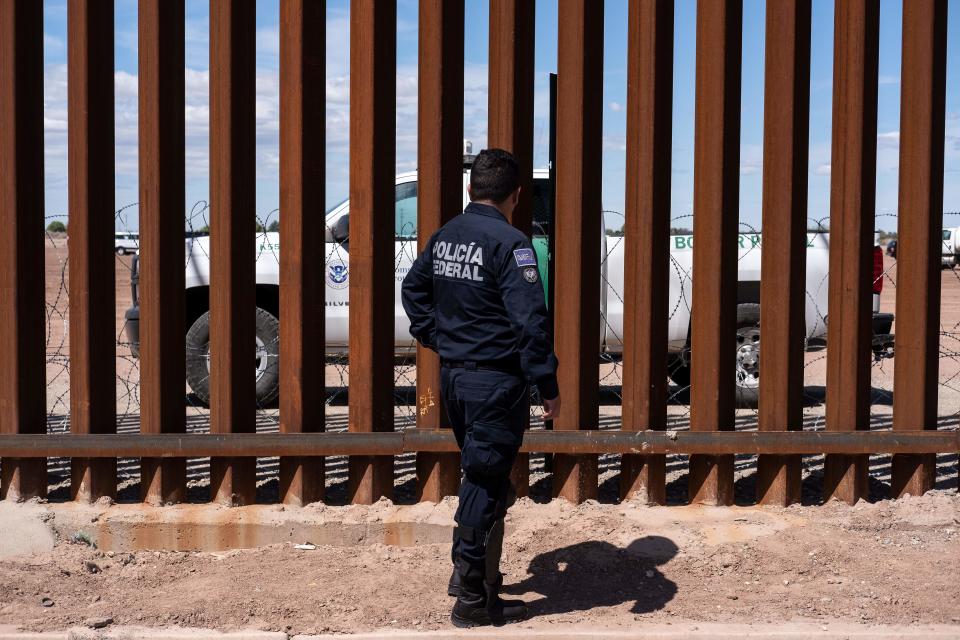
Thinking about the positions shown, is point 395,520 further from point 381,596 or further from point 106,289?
point 106,289

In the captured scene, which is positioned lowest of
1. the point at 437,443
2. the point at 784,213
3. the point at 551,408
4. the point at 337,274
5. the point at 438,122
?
the point at 437,443

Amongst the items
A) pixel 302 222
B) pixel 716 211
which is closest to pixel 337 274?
pixel 302 222

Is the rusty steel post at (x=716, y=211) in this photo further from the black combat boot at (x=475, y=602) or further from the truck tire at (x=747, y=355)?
the truck tire at (x=747, y=355)

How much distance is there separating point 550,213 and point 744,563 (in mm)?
1798

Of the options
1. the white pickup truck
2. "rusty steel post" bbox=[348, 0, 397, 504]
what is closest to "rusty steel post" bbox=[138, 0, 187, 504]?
"rusty steel post" bbox=[348, 0, 397, 504]

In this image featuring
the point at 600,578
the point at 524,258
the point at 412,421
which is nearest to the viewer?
the point at 524,258

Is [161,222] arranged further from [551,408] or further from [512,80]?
[551,408]

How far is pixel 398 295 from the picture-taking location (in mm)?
8938

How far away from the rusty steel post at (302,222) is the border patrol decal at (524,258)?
1466 millimetres

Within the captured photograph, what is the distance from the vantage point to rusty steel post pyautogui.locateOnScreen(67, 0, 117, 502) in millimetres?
5027

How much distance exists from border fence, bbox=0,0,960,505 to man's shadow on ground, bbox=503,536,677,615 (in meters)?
0.44

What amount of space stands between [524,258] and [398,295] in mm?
5028

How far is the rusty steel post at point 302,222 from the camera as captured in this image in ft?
16.6

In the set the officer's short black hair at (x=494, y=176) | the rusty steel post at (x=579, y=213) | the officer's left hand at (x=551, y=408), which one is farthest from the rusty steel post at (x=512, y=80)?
the officer's left hand at (x=551, y=408)
